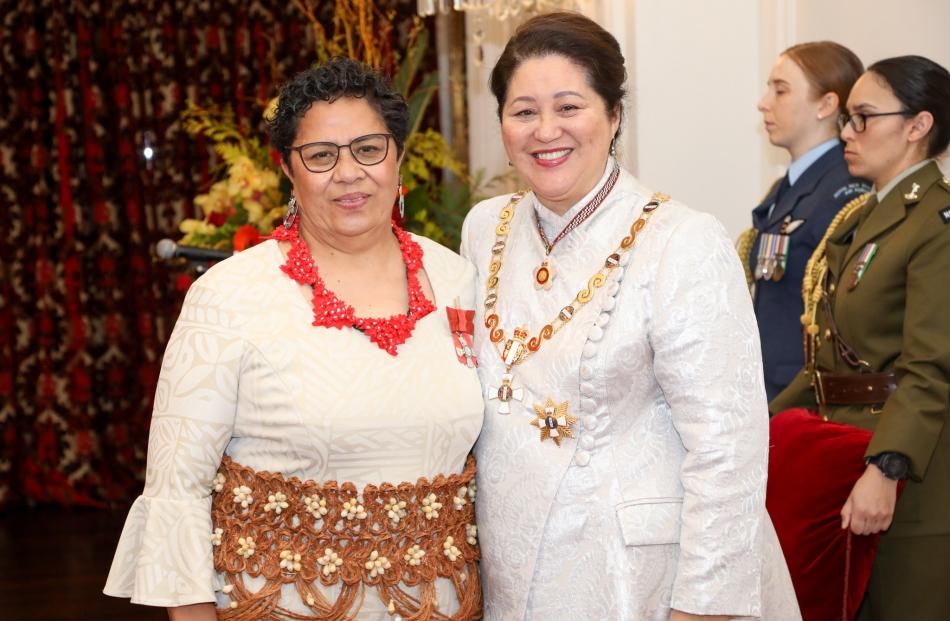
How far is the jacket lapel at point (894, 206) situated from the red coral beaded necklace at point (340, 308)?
1.25 meters

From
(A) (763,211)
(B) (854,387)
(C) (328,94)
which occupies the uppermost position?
(C) (328,94)

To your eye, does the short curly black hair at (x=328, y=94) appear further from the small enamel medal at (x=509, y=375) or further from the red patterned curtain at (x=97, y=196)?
the red patterned curtain at (x=97, y=196)

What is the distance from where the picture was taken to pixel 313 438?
183 cm

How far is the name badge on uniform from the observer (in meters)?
2.65

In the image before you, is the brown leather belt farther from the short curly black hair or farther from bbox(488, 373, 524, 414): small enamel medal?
the short curly black hair

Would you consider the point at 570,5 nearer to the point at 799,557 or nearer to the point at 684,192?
the point at 684,192

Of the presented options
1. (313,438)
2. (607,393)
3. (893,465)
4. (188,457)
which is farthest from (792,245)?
(188,457)

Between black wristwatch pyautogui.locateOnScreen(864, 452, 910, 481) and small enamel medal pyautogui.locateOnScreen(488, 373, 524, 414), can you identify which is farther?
black wristwatch pyautogui.locateOnScreen(864, 452, 910, 481)

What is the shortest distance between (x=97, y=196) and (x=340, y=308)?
4425 mm

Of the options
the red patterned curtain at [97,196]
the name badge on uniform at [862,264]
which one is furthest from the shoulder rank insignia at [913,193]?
the red patterned curtain at [97,196]

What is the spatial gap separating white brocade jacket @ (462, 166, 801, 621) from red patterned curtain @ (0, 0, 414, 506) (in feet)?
14.2

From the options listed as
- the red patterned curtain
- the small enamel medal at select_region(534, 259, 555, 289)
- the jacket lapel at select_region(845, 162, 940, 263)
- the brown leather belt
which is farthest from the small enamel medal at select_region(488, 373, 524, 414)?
the red patterned curtain

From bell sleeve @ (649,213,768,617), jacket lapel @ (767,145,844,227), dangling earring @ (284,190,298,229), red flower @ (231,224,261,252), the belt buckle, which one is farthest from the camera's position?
jacket lapel @ (767,145,844,227)

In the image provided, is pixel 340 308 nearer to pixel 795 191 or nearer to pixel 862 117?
pixel 862 117
